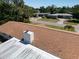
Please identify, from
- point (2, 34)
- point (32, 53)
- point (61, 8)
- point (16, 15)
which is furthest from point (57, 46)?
point (61, 8)

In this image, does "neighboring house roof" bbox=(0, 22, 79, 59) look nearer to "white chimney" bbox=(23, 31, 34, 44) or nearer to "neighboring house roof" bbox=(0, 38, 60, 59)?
"white chimney" bbox=(23, 31, 34, 44)

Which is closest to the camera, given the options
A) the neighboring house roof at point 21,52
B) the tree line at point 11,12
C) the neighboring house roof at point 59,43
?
the neighboring house roof at point 59,43

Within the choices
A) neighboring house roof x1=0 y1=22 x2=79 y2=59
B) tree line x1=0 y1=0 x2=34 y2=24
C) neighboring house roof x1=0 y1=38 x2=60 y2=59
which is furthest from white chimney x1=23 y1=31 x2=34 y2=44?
tree line x1=0 y1=0 x2=34 y2=24

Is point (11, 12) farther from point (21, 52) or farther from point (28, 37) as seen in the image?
point (21, 52)

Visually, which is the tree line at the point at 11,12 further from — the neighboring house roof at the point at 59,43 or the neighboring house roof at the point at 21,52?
the neighboring house roof at the point at 21,52

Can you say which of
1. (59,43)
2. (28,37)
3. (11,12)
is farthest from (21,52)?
(11,12)

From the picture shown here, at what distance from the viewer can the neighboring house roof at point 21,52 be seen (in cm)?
1318

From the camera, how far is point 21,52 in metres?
14.5

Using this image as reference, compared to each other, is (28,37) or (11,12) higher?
(11,12)

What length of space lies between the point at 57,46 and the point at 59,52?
1369 millimetres

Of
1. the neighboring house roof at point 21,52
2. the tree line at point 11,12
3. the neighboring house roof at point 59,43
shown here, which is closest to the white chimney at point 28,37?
the neighboring house roof at point 59,43

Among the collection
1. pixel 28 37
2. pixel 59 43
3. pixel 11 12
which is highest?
pixel 11 12

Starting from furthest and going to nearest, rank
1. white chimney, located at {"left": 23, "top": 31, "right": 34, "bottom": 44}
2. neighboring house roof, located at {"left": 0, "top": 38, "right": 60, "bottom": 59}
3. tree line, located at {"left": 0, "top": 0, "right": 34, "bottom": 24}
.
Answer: tree line, located at {"left": 0, "top": 0, "right": 34, "bottom": 24} < white chimney, located at {"left": 23, "top": 31, "right": 34, "bottom": 44} < neighboring house roof, located at {"left": 0, "top": 38, "right": 60, "bottom": 59}

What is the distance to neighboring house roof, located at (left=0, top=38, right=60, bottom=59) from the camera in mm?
13180
